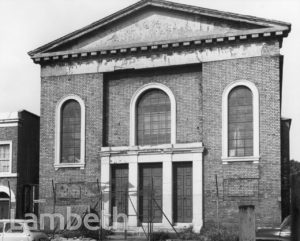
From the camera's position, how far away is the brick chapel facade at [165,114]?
22828mm

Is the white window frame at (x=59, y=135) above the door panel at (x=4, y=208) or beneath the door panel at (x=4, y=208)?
above

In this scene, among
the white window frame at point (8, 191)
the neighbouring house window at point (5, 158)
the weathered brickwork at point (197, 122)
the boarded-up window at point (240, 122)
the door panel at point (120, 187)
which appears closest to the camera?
the weathered brickwork at point (197, 122)

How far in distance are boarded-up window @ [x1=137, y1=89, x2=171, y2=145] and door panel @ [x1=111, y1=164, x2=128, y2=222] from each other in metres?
1.62

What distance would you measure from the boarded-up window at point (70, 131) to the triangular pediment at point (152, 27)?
3.02m

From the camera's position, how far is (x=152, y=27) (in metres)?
25.4

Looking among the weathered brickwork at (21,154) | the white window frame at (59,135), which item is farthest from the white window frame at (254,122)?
the weathered brickwork at (21,154)

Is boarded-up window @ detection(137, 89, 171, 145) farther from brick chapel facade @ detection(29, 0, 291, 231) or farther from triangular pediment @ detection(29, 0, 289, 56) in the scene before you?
triangular pediment @ detection(29, 0, 289, 56)

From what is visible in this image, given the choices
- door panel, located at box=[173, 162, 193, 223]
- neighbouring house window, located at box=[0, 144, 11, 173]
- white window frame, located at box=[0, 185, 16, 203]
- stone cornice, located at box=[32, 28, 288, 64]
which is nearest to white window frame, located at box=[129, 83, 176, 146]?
door panel, located at box=[173, 162, 193, 223]

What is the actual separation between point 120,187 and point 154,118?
3.82 metres

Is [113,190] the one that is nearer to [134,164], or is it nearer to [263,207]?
[134,164]

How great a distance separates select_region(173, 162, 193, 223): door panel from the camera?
2391cm

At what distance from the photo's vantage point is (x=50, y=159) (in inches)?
1035

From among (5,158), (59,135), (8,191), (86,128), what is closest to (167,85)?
(86,128)

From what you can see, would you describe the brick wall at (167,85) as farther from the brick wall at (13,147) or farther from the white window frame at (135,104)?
the brick wall at (13,147)
